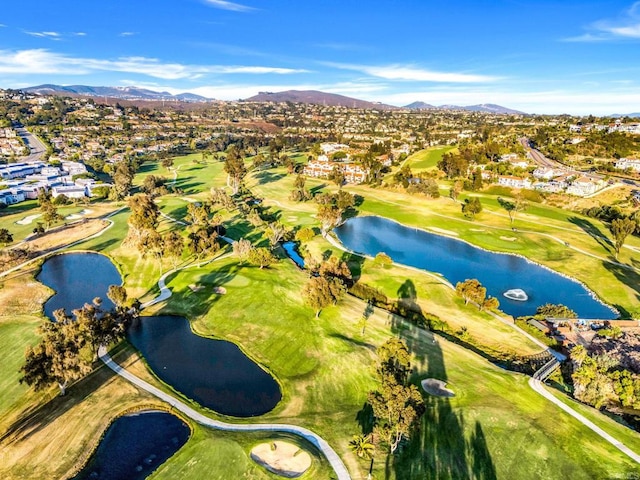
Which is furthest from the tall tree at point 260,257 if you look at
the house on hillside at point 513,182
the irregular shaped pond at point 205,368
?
the house on hillside at point 513,182

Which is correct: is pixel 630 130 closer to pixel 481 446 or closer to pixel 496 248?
pixel 496 248

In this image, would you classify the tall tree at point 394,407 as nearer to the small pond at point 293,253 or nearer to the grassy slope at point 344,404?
the grassy slope at point 344,404

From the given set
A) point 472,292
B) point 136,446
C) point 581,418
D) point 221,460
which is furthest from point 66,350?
point 472,292

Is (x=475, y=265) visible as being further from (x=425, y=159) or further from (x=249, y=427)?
(x=425, y=159)

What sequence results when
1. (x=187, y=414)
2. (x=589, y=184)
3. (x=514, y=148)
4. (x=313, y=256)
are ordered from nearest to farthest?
(x=187, y=414) < (x=313, y=256) < (x=589, y=184) < (x=514, y=148)

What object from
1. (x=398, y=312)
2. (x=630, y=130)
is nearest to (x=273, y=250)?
(x=398, y=312)

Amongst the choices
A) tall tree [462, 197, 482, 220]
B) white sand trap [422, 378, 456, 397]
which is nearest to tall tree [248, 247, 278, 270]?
white sand trap [422, 378, 456, 397]
